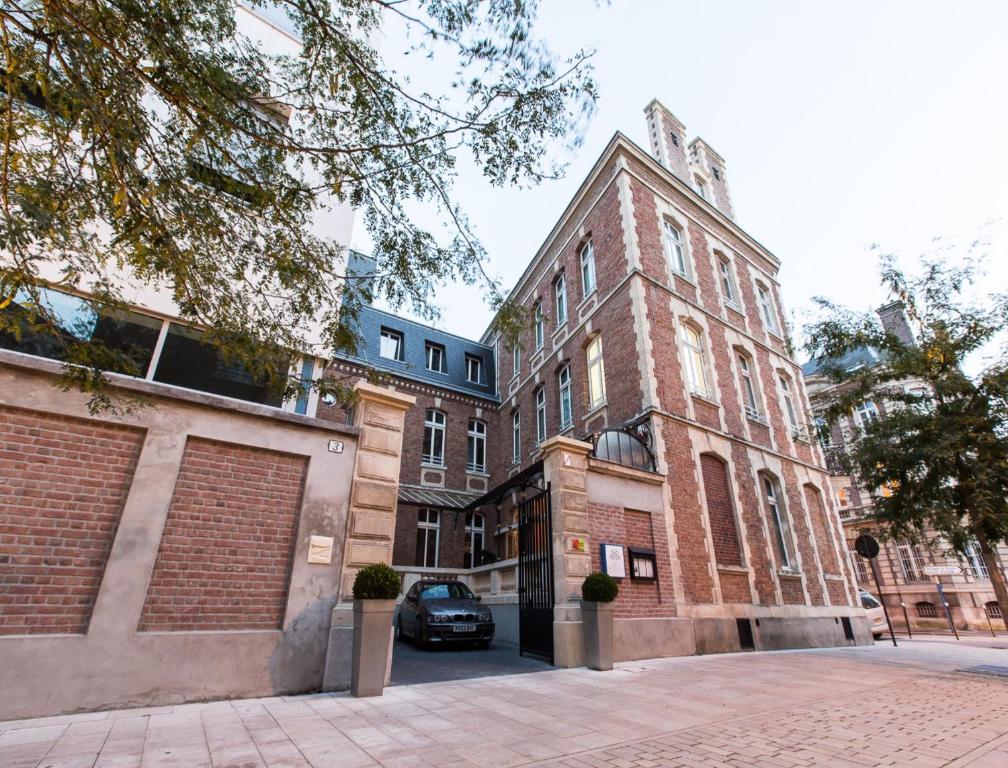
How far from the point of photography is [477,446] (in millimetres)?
19250

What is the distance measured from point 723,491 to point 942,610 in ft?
72.1

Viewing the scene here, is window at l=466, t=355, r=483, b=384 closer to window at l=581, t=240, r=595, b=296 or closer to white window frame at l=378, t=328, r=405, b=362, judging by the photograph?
white window frame at l=378, t=328, r=405, b=362

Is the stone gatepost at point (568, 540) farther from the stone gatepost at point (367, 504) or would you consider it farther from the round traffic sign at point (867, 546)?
the round traffic sign at point (867, 546)

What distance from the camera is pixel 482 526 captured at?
1734 cm

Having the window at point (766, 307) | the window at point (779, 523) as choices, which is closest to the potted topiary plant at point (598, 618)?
the window at point (779, 523)

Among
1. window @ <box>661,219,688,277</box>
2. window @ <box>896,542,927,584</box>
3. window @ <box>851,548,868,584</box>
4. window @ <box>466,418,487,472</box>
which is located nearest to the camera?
window @ <box>661,219,688,277</box>

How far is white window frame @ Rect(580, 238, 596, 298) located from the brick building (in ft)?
0.25

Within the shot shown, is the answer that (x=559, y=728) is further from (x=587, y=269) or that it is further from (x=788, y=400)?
(x=788, y=400)

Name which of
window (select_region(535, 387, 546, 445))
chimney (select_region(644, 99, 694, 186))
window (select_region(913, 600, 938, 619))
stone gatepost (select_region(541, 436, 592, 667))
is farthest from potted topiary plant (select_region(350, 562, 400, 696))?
window (select_region(913, 600, 938, 619))

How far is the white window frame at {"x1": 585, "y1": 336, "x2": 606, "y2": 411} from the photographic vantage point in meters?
12.9

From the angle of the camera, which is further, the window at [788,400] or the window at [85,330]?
the window at [788,400]

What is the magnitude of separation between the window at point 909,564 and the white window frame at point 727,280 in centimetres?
1939

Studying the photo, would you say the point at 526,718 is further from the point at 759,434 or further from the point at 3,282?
the point at 759,434

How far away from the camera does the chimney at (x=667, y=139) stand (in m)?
16.9
